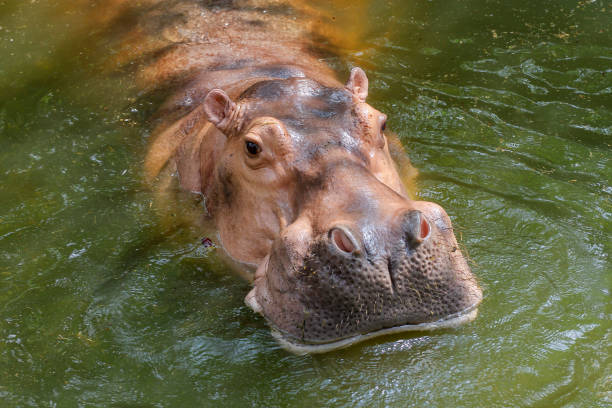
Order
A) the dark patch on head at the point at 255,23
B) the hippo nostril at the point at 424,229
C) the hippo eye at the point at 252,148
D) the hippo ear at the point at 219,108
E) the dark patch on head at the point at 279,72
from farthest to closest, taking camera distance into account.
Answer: the dark patch on head at the point at 255,23 → the dark patch on head at the point at 279,72 → the hippo ear at the point at 219,108 → the hippo eye at the point at 252,148 → the hippo nostril at the point at 424,229

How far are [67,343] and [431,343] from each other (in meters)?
2.30

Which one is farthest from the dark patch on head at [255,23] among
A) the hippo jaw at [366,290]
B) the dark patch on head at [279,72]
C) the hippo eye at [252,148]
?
the hippo jaw at [366,290]

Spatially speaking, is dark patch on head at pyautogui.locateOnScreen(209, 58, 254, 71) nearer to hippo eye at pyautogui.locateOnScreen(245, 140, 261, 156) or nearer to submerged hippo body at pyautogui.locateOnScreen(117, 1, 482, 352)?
submerged hippo body at pyautogui.locateOnScreen(117, 1, 482, 352)

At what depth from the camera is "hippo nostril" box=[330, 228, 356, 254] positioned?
3.69 metres

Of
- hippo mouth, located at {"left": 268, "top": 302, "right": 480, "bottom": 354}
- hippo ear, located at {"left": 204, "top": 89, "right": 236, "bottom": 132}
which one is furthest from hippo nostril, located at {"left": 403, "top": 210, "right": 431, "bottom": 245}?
hippo ear, located at {"left": 204, "top": 89, "right": 236, "bottom": 132}

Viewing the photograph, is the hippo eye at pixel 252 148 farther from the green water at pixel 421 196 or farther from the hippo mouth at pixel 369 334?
the hippo mouth at pixel 369 334

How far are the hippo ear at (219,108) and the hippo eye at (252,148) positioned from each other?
0.58 meters

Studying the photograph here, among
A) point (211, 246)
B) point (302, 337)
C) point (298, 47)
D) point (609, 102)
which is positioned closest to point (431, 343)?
point (302, 337)

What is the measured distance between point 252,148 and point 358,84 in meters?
1.30

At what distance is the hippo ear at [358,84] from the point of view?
5.55 metres

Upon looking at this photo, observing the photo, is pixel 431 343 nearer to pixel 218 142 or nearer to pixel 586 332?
pixel 586 332

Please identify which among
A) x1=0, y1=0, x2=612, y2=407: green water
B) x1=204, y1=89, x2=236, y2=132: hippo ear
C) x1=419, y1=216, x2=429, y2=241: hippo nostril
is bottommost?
x1=0, y1=0, x2=612, y2=407: green water

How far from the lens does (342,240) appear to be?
147 inches

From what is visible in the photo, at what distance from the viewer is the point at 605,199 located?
5.61 meters
